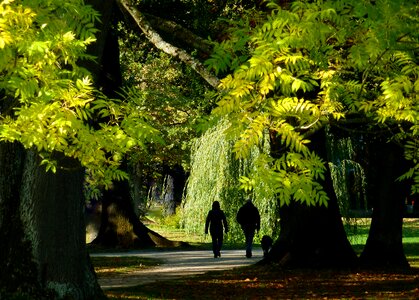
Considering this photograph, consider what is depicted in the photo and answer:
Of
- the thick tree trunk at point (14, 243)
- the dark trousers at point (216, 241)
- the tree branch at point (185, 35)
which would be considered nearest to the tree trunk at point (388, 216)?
the dark trousers at point (216, 241)

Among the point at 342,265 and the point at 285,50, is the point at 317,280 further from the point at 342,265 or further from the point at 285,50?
the point at 285,50

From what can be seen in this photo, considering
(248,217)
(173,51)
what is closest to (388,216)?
(248,217)

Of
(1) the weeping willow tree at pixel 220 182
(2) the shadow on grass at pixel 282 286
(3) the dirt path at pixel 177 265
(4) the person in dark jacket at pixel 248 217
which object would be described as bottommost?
(2) the shadow on grass at pixel 282 286

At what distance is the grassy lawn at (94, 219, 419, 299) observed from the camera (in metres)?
17.9

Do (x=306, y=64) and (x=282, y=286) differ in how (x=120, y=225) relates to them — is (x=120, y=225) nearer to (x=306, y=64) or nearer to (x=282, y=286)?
(x=282, y=286)

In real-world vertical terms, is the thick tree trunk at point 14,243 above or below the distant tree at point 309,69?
below

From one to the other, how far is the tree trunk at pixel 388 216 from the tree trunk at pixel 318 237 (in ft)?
2.96

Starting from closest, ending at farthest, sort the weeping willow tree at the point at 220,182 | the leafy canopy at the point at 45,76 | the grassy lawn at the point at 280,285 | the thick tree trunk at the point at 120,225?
the leafy canopy at the point at 45,76 < the grassy lawn at the point at 280,285 < the weeping willow tree at the point at 220,182 < the thick tree trunk at the point at 120,225

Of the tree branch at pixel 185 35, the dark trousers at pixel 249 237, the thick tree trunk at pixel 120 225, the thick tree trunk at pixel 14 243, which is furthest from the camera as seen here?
the thick tree trunk at pixel 120 225

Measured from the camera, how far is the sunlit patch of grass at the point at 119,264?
2406cm

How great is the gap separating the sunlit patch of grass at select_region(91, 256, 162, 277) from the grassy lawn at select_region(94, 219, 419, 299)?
3 centimetres

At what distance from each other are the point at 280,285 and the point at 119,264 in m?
7.77

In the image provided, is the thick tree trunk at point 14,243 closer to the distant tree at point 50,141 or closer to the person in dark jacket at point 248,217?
the distant tree at point 50,141

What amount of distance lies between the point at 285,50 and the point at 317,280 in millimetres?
11196
